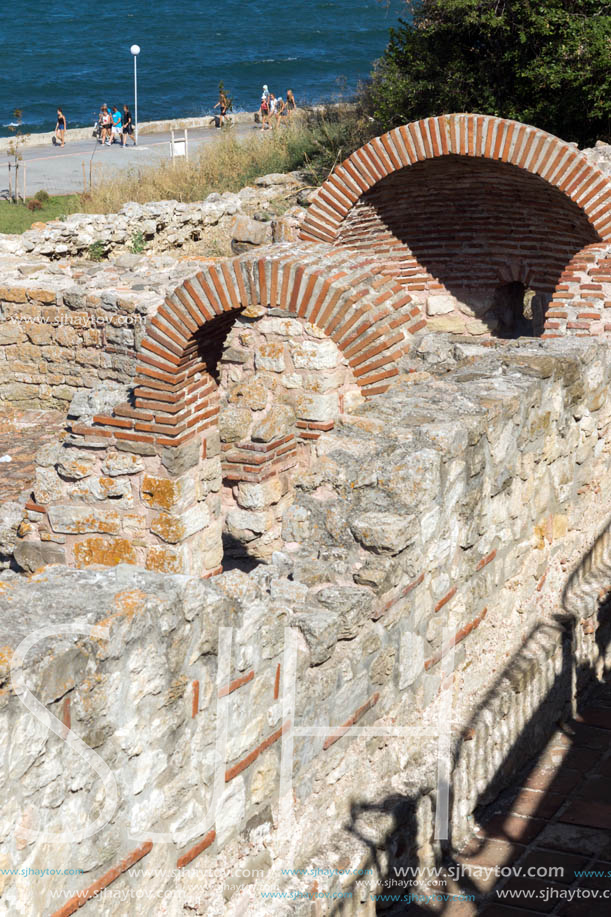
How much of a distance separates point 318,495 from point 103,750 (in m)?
1.70

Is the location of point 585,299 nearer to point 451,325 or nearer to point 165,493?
point 451,325

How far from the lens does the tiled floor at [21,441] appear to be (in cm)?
914

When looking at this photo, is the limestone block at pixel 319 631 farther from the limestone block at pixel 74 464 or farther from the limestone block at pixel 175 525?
the limestone block at pixel 74 464

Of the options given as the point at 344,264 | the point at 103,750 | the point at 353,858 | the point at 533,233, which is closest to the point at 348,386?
the point at 344,264

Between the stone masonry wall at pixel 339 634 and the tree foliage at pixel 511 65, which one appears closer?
the stone masonry wall at pixel 339 634

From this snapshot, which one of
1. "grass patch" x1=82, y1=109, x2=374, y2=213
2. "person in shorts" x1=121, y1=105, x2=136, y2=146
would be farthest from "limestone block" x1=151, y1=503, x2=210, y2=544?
"person in shorts" x1=121, y1=105, x2=136, y2=146

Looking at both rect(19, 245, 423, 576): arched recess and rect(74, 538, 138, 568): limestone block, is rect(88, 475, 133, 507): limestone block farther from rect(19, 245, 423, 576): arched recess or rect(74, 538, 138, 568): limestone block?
rect(74, 538, 138, 568): limestone block

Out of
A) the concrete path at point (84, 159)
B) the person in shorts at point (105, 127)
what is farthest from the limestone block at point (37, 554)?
the person in shorts at point (105, 127)

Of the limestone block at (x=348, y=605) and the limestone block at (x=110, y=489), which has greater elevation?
the limestone block at (x=110, y=489)

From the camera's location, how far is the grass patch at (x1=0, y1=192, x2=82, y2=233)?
1780 cm

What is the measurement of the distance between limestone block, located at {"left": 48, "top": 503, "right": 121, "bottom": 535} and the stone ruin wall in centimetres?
1

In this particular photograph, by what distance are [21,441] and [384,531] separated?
7339mm

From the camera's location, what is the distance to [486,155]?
8992mm

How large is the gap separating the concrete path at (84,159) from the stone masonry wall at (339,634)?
16044 mm
